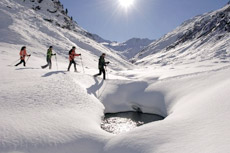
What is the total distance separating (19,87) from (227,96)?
35.2 feet

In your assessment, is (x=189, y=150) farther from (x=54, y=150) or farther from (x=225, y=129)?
(x=54, y=150)

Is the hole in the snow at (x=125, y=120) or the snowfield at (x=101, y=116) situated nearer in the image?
the snowfield at (x=101, y=116)

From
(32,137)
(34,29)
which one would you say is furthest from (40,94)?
(34,29)

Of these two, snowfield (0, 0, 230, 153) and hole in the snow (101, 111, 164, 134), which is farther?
hole in the snow (101, 111, 164, 134)

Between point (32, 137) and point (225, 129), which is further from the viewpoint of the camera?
point (32, 137)

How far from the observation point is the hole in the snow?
35.8ft

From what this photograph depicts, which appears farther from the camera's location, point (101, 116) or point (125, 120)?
point (125, 120)

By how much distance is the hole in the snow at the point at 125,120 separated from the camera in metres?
10.9

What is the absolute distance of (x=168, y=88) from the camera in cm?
1459

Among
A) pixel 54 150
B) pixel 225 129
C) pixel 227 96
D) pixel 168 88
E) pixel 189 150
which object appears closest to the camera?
pixel 189 150

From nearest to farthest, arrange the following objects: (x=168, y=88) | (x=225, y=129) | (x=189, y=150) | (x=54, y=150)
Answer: (x=189, y=150)
(x=225, y=129)
(x=54, y=150)
(x=168, y=88)

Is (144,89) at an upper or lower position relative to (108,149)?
upper

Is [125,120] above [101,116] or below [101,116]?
above

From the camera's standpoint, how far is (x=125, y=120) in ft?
42.0
